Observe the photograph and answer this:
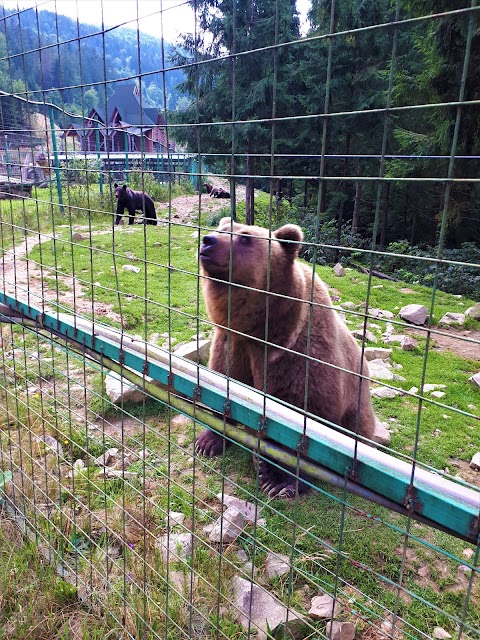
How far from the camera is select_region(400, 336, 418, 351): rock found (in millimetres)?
5539

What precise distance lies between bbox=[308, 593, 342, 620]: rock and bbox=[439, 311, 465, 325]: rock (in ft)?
15.1

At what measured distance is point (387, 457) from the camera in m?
1.38

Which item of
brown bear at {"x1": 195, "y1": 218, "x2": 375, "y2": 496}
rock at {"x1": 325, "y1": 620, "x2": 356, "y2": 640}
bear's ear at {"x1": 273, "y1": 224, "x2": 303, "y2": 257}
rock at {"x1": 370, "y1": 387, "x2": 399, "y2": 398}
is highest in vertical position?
bear's ear at {"x1": 273, "y1": 224, "x2": 303, "y2": 257}

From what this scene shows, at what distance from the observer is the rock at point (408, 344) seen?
554 cm

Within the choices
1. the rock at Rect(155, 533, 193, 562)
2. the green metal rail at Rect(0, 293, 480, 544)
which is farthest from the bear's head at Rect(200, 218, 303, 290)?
the rock at Rect(155, 533, 193, 562)

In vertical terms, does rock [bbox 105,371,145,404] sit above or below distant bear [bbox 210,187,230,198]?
below

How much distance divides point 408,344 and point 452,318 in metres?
1.20

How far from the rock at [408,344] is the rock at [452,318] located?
870 mm

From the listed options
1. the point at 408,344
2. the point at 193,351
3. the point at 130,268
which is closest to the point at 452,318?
the point at 408,344

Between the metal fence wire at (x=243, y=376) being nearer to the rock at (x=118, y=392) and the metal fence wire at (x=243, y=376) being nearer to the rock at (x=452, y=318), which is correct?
the rock at (x=118, y=392)

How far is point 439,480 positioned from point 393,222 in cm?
678

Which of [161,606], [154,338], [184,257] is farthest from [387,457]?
[184,257]

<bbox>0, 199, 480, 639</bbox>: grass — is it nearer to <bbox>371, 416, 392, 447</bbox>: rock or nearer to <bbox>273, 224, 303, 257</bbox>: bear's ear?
<bbox>371, 416, 392, 447</bbox>: rock

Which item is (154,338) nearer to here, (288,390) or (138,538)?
(288,390)
